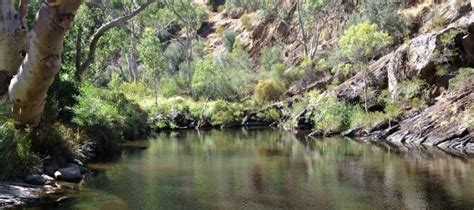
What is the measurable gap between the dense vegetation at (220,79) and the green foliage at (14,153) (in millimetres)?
25

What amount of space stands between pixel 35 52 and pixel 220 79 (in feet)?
160

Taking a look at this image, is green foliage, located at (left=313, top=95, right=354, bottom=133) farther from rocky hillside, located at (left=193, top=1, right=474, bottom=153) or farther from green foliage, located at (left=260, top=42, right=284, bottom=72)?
green foliage, located at (left=260, top=42, right=284, bottom=72)

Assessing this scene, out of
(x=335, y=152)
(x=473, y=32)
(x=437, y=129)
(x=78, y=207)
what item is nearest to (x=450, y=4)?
(x=473, y=32)

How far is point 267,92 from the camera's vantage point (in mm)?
48375

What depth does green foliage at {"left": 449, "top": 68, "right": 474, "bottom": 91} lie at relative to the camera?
29.9m

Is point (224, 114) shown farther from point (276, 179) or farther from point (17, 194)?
point (17, 194)

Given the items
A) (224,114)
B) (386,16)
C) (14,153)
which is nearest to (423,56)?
(386,16)

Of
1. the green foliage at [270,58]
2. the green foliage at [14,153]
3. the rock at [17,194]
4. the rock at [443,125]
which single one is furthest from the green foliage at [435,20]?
the rock at [17,194]

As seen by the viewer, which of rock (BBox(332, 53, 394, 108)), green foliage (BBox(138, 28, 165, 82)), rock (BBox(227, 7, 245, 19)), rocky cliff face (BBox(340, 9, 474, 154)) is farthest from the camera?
rock (BBox(227, 7, 245, 19))

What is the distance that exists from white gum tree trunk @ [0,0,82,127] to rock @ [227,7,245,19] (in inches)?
2939

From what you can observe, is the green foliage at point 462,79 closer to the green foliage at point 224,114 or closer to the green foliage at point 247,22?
the green foliage at point 224,114

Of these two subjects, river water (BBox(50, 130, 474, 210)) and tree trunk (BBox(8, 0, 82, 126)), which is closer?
tree trunk (BBox(8, 0, 82, 126))

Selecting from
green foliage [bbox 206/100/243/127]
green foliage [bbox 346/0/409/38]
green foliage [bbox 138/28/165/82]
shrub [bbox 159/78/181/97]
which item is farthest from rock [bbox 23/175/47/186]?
shrub [bbox 159/78/181/97]

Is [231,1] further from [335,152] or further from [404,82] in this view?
[335,152]
